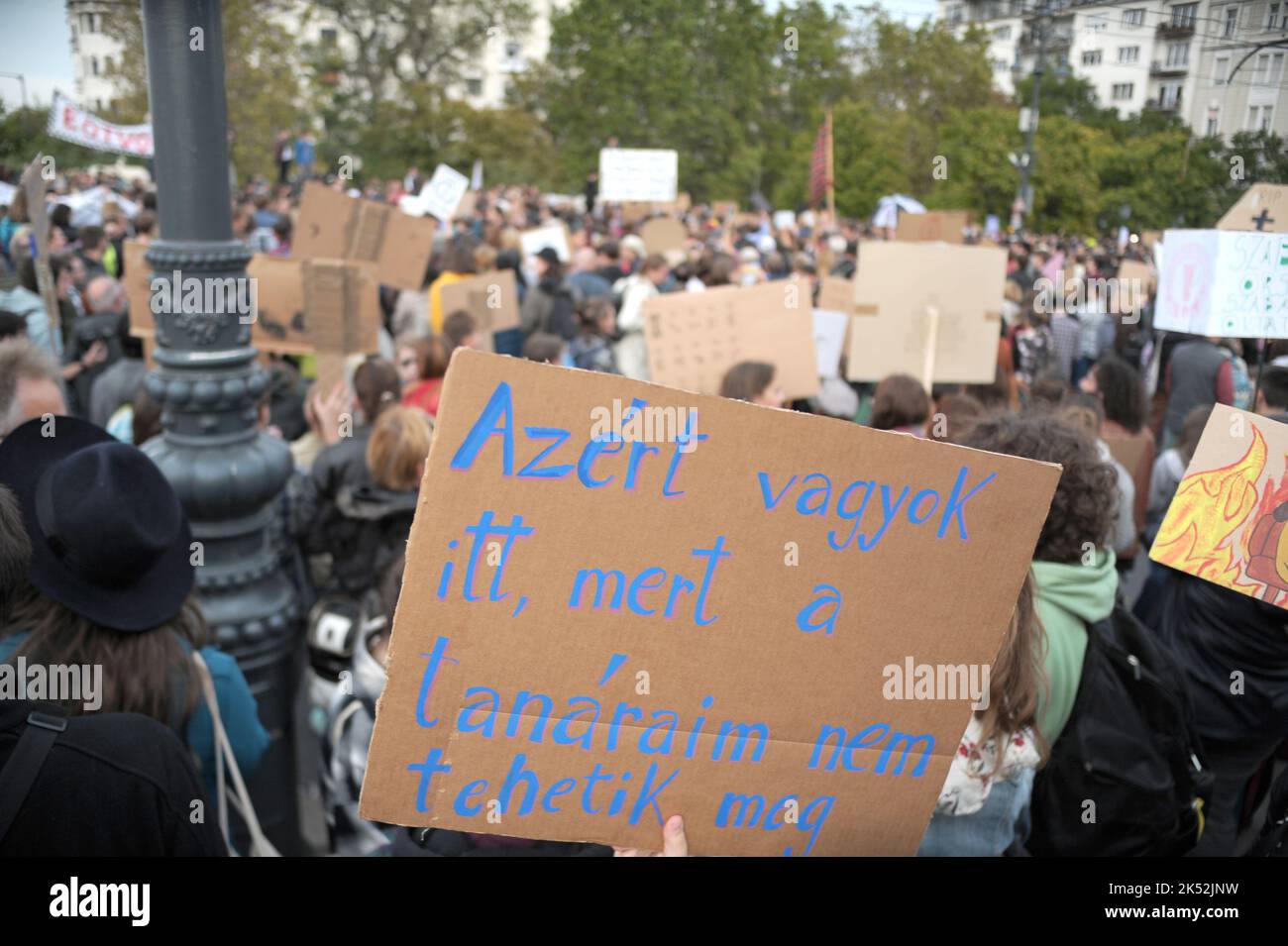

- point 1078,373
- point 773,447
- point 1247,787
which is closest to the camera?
point 773,447

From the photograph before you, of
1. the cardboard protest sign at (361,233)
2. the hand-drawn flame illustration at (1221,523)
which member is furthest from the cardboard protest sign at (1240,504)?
the cardboard protest sign at (361,233)

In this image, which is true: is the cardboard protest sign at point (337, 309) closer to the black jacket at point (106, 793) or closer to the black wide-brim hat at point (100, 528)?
the black wide-brim hat at point (100, 528)

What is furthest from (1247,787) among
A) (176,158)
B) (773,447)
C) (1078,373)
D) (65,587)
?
(1078,373)

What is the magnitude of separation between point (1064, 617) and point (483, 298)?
5115 millimetres

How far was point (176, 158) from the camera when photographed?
299cm

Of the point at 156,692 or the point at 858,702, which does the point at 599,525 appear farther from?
the point at 156,692

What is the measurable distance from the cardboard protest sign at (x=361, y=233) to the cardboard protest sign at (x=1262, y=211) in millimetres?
5596

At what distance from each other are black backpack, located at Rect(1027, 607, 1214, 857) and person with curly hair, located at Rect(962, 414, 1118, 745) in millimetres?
48

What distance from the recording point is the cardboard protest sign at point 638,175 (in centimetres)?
1272

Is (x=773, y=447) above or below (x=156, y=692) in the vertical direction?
above

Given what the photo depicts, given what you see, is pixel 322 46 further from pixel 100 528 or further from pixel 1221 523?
pixel 1221 523

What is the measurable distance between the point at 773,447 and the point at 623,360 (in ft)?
16.7

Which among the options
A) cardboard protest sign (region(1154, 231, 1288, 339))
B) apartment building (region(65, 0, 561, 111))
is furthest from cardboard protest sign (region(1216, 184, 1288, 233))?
apartment building (region(65, 0, 561, 111))

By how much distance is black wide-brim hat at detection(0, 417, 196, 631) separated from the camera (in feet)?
6.37
